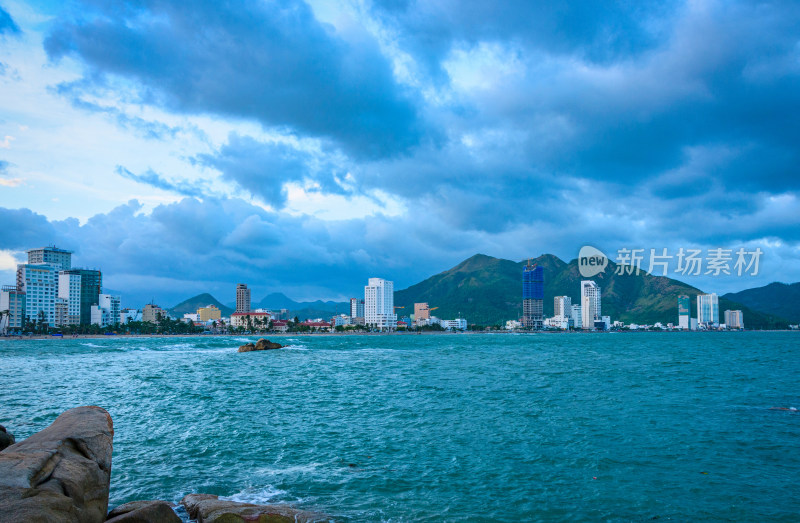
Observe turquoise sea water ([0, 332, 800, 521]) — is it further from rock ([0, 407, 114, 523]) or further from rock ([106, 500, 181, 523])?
rock ([0, 407, 114, 523])

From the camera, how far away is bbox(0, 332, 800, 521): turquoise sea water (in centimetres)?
1405

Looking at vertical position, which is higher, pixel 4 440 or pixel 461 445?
pixel 4 440

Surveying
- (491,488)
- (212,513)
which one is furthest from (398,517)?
(212,513)

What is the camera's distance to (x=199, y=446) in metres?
20.6

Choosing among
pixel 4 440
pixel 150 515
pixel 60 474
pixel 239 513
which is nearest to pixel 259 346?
pixel 4 440

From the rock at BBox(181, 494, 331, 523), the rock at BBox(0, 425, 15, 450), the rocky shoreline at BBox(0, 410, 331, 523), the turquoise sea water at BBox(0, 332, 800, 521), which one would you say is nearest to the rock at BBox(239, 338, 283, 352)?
the turquoise sea water at BBox(0, 332, 800, 521)

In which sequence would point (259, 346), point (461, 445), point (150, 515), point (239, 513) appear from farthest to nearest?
point (259, 346)
point (461, 445)
point (239, 513)
point (150, 515)

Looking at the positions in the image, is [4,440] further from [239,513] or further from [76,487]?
[239,513]

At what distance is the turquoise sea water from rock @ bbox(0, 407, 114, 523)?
465 centimetres

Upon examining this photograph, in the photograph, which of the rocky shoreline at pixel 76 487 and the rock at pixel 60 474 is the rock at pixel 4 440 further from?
the rock at pixel 60 474

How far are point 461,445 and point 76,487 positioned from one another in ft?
48.0

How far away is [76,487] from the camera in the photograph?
8984 mm

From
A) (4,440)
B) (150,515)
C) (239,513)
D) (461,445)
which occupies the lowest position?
(461,445)

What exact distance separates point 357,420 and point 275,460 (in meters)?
8.00
